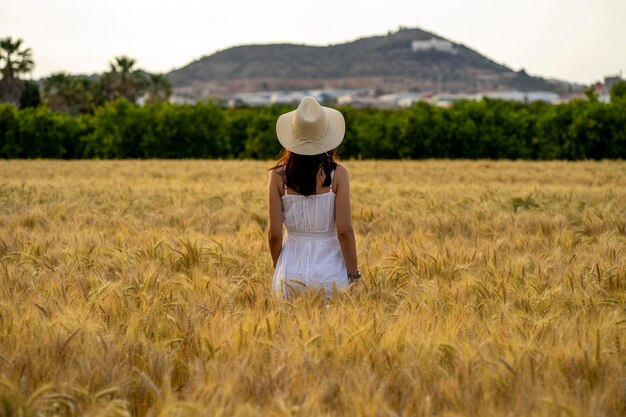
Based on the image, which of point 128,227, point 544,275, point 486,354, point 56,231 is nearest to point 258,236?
point 128,227

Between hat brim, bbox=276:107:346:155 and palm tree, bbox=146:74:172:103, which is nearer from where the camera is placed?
hat brim, bbox=276:107:346:155

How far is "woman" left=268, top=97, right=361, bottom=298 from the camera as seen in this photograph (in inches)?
182

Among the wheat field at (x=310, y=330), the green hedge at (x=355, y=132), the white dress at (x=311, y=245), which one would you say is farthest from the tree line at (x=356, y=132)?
the white dress at (x=311, y=245)

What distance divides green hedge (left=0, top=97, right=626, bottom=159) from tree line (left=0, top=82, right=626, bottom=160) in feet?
0.14

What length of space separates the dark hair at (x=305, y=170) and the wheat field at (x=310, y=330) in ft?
2.17

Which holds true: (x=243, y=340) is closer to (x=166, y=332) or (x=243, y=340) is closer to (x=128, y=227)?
(x=166, y=332)

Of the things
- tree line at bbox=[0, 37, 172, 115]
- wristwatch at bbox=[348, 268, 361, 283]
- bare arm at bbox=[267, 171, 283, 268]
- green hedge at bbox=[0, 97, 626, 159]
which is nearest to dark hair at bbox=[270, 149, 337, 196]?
bare arm at bbox=[267, 171, 283, 268]

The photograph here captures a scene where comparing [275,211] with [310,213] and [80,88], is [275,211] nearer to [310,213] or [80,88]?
[310,213]

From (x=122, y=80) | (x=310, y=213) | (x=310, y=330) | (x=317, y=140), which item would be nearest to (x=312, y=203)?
(x=310, y=213)

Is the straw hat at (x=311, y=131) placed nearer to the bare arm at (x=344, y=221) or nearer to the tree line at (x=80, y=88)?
the bare arm at (x=344, y=221)

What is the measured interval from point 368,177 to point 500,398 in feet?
50.4

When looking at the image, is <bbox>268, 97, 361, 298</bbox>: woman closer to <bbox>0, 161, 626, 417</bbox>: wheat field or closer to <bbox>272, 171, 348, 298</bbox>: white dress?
<bbox>272, 171, 348, 298</bbox>: white dress

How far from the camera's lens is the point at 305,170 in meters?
4.73

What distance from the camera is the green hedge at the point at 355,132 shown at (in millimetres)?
29906
